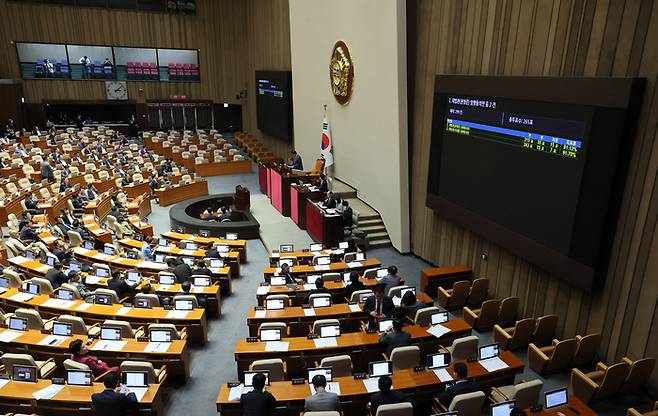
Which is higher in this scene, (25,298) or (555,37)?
(555,37)

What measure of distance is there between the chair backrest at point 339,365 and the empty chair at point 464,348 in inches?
60.3

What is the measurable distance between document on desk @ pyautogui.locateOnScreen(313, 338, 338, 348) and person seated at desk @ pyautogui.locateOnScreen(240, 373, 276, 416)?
5.33 ft

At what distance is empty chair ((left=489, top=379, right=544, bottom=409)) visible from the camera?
17.6 feet

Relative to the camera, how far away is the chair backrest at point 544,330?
24.7 ft

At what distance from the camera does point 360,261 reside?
10.7 m

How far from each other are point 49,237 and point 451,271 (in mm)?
10010

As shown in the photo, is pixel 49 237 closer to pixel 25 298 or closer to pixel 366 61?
pixel 25 298

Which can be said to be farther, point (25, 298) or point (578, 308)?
point (25, 298)

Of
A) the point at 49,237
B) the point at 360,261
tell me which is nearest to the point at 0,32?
the point at 49,237

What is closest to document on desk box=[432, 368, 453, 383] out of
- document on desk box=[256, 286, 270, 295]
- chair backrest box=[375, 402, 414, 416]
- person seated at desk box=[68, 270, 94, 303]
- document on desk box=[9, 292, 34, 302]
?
chair backrest box=[375, 402, 414, 416]

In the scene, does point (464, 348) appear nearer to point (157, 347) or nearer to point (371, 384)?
point (371, 384)

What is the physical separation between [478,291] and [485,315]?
41.0 inches

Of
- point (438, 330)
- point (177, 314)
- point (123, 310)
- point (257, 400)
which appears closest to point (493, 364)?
point (438, 330)

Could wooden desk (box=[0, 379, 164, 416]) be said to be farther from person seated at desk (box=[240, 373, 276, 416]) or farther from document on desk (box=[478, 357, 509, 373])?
document on desk (box=[478, 357, 509, 373])
